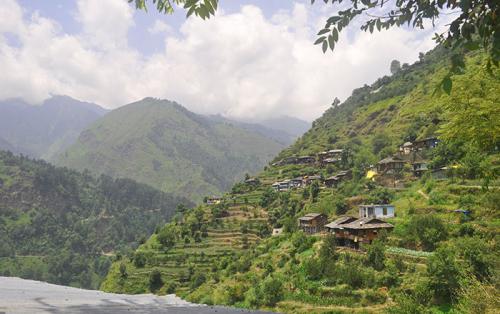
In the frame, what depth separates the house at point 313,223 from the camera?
54850 mm

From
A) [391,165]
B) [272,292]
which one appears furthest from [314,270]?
[391,165]

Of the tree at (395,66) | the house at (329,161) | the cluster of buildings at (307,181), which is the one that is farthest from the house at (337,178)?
the tree at (395,66)

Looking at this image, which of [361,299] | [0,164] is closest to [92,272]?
[0,164]

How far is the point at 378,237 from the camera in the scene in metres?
37.1

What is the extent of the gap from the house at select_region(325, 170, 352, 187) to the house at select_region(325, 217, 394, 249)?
3479cm

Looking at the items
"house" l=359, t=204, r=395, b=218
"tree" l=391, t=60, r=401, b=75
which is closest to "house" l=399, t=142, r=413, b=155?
"house" l=359, t=204, r=395, b=218

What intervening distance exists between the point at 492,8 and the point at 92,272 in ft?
467

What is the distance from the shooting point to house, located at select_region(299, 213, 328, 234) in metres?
54.8

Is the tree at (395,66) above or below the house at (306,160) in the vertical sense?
above

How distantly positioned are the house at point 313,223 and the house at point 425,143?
25.8 metres

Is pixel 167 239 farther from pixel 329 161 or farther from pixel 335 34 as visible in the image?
pixel 335 34

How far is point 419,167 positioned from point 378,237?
30.8m

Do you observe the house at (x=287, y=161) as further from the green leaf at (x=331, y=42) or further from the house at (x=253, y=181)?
the green leaf at (x=331, y=42)

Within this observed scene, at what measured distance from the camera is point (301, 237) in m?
46.7
